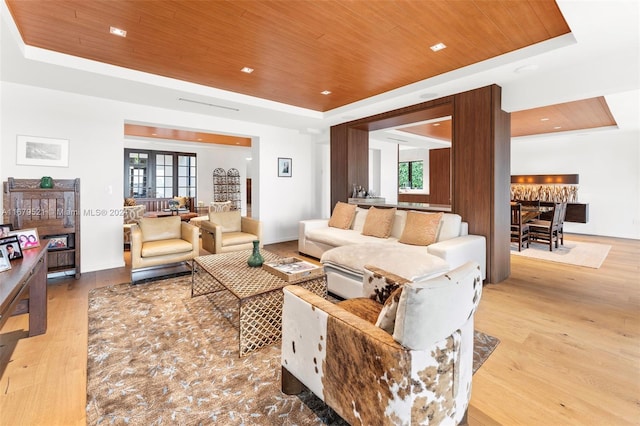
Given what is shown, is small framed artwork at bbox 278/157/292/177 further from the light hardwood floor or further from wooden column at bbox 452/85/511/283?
the light hardwood floor

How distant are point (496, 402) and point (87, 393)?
8.06 ft

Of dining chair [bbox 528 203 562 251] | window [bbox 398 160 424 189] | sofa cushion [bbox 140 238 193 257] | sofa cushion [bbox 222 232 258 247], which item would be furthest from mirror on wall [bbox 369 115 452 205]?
sofa cushion [bbox 140 238 193 257]

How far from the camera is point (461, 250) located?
3529mm

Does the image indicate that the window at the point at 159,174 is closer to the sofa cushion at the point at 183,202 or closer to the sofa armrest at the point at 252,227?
the sofa cushion at the point at 183,202

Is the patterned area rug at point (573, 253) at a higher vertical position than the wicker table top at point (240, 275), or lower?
lower

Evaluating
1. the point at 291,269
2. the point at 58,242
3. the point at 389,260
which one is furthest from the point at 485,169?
the point at 58,242

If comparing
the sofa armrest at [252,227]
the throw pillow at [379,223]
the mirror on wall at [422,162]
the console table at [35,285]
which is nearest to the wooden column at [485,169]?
the throw pillow at [379,223]

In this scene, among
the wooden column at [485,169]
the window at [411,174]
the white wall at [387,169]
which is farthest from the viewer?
the window at [411,174]

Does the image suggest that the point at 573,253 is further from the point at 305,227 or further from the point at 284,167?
the point at 284,167

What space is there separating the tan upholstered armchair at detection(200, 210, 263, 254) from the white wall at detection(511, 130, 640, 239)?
7760mm

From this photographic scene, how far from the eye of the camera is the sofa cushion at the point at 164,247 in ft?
12.8

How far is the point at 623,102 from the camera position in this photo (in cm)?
478

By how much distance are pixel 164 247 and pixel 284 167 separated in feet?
11.1

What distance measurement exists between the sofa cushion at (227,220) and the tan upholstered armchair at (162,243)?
610mm
